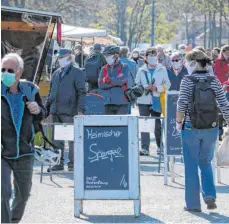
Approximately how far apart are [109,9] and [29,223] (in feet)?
190

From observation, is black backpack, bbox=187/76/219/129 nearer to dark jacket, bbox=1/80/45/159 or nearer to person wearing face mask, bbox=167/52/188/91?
dark jacket, bbox=1/80/45/159

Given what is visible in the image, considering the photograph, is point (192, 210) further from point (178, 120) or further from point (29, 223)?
point (29, 223)

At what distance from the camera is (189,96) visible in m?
9.88

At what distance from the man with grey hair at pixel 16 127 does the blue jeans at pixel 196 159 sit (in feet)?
7.83

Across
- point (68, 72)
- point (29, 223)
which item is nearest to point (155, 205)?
point (29, 223)

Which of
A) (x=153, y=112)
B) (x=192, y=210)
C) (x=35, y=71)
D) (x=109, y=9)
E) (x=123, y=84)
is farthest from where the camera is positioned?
(x=109, y=9)

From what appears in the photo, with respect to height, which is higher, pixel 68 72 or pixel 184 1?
pixel 184 1

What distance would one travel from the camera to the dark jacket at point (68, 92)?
1327 centimetres

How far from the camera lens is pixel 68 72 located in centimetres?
1330

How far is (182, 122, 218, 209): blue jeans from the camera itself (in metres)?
9.98

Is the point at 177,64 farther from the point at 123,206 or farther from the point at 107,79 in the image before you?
the point at 123,206

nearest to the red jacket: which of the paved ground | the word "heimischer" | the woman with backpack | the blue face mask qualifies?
the paved ground

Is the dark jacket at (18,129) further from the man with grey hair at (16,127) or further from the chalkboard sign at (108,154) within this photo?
the chalkboard sign at (108,154)

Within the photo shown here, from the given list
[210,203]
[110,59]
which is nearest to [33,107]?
[210,203]
